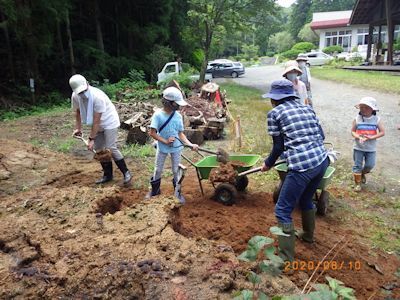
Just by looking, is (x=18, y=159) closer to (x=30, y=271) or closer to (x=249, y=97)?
(x=30, y=271)

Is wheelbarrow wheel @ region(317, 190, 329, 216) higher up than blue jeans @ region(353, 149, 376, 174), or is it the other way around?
blue jeans @ region(353, 149, 376, 174)

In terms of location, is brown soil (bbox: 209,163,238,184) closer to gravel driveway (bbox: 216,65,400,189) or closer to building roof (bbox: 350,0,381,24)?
gravel driveway (bbox: 216,65,400,189)

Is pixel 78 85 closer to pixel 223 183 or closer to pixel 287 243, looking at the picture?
pixel 223 183

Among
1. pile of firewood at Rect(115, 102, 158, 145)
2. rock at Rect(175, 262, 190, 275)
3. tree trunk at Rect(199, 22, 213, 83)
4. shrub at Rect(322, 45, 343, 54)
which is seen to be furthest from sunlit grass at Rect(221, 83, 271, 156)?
shrub at Rect(322, 45, 343, 54)

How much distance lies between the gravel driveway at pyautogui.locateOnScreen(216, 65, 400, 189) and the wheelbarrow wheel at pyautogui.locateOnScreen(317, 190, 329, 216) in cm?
183

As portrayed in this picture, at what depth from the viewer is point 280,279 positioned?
2961 mm

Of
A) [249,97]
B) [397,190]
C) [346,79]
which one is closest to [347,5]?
[346,79]

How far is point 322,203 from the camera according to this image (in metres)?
4.82

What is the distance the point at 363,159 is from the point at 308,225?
2251 millimetres

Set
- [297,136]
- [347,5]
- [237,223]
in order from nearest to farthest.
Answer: [297,136] < [237,223] < [347,5]

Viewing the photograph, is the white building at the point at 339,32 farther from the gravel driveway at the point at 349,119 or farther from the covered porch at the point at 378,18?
the gravel driveway at the point at 349,119

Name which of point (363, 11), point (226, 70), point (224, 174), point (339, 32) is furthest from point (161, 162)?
point (339, 32)

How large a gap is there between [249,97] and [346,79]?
25.9 ft

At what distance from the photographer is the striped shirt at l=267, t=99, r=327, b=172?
11.6 ft
